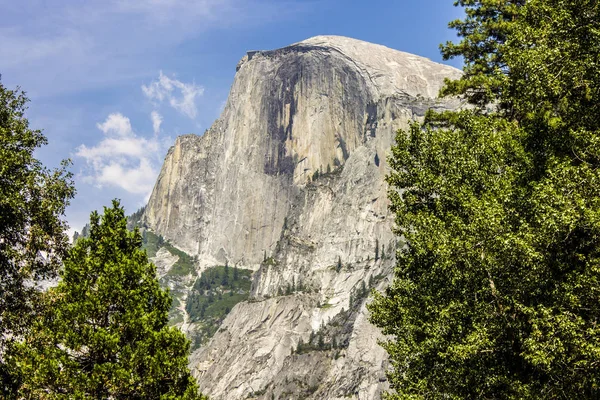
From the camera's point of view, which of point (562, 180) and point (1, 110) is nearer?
point (562, 180)

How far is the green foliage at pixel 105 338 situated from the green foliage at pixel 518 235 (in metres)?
10.0

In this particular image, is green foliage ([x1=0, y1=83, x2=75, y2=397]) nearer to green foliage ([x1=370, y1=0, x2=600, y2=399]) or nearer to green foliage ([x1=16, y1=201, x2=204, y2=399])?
green foliage ([x1=16, y1=201, x2=204, y2=399])

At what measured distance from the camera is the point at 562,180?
16672mm

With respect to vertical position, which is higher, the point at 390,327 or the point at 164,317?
the point at 164,317

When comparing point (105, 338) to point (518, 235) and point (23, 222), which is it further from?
point (518, 235)

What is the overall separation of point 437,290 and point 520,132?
743 cm

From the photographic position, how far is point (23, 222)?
855 inches

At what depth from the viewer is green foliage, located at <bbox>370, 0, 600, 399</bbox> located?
53.2 ft

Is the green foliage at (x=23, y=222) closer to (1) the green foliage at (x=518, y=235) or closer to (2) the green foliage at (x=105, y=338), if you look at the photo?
(2) the green foliage at (x=105, y=338)

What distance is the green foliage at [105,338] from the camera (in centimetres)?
1797

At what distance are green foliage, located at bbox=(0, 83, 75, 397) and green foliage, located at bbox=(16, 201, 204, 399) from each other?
167cm

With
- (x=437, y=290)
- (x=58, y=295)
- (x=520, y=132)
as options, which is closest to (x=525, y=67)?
(x=520, y=132)

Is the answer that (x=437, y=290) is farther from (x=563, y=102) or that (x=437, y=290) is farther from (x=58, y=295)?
(x=58, y=295)

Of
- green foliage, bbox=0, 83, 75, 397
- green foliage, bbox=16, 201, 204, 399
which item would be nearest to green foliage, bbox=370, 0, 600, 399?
green foliage, bbox=16, 201, 204, 399
